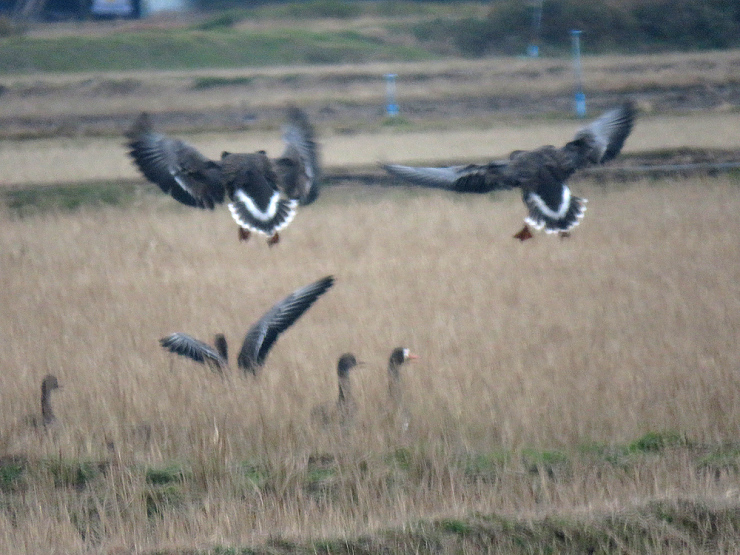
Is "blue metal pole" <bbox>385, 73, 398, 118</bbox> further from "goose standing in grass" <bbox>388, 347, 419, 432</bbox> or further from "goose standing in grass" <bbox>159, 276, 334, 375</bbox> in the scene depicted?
"goose standing in grass" <bbox>388, 347, 419, 432</bbox>

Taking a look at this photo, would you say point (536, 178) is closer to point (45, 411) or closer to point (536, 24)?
point (45, 411)

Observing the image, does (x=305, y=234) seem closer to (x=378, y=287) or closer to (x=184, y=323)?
(x=378, y=287)

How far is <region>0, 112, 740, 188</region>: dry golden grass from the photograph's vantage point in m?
17.1

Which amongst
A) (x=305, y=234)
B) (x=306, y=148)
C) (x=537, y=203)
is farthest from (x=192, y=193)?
(x=305, y=234)

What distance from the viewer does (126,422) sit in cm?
621

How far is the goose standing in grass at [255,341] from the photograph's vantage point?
6457 mm

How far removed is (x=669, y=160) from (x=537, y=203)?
401 inches

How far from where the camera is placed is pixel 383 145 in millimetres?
20016

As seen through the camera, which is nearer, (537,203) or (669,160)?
(537,203)

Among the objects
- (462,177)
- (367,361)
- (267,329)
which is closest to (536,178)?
(462,177)

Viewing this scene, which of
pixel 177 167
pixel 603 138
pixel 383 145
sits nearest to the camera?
pixel 177 167

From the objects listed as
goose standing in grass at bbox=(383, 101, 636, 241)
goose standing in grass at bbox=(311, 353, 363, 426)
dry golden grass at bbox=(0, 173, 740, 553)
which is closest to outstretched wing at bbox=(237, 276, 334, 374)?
dry golden grass at bbox=(0, 173, 740, 553)

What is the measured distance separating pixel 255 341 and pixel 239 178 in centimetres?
143

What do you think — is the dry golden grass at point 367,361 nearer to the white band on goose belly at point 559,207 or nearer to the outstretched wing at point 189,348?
the outstretched wing at point 189,348
